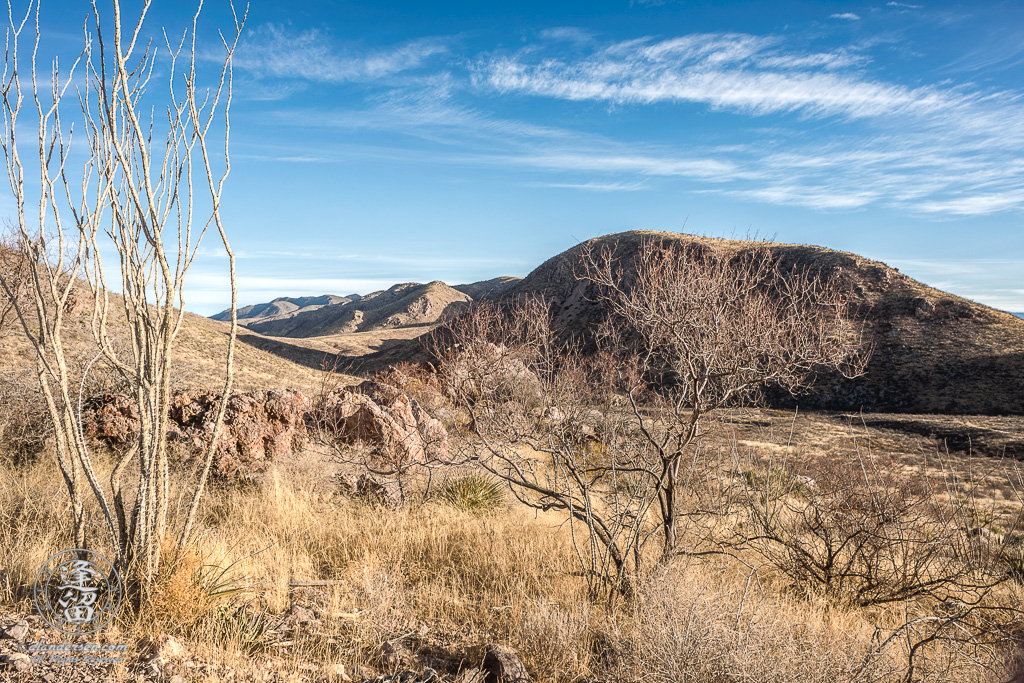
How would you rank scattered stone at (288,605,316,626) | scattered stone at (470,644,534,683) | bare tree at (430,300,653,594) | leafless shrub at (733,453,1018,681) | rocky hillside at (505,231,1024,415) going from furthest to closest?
rocky hillside at (505,231,1024,415) < leafless shrub at (733,453,1018,681) < bare tree at (430,300,653,594) < scattered stone at (288,605,316,626) < scattered stone at (470,644,534,683)

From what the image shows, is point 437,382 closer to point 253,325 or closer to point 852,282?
point 852,282

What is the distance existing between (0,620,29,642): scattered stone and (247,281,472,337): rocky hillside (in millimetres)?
64854

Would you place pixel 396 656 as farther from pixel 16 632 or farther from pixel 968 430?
pixel 968 430

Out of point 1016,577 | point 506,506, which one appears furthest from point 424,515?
point 1016,577

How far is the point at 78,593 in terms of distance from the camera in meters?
2.64

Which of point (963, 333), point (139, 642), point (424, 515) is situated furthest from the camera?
point (963, 333)

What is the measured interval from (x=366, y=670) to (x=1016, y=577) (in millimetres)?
5982

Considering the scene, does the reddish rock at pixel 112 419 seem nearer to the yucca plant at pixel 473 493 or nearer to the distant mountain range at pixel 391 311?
the yucca plant at pixel 473 493

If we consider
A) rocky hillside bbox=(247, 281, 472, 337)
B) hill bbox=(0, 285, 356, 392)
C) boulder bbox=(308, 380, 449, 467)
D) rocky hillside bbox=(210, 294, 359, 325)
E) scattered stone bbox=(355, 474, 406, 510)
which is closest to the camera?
scattered stone bbox=(355, 474, 406, 510)

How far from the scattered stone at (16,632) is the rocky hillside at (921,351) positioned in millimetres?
19072

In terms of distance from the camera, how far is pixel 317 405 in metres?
7.50

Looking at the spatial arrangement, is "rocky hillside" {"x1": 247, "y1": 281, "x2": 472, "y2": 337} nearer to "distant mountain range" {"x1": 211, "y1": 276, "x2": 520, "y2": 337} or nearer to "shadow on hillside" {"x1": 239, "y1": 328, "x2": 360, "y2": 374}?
"distant mountain range" {"x1": 211, "y1": 276, "x2": 520, "y2": 337}

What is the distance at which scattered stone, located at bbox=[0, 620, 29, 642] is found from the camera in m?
2.31

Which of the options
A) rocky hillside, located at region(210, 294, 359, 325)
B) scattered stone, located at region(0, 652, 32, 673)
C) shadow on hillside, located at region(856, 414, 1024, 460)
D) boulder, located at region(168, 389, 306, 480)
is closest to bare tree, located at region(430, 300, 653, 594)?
boulder, located at region(168, 389, 306, 480)
